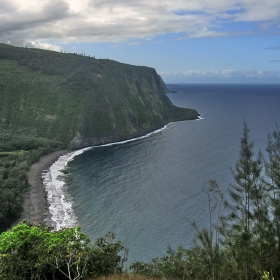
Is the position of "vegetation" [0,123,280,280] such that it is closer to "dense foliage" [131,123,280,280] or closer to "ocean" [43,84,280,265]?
"dense foliage" [131,123,280,280]

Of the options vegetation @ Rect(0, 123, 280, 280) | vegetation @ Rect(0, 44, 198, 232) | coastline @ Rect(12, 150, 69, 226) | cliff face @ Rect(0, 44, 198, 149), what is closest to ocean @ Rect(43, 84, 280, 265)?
coastline @ Rect(12, 150, 69, 226)

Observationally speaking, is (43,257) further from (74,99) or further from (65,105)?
(74,99)

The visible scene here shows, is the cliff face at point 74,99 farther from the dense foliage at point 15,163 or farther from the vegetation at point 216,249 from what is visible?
the vegetation at point 216,249

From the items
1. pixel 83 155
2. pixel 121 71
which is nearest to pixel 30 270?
pixel 83 155

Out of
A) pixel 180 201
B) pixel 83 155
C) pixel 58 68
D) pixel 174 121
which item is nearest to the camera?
pixel 180 201

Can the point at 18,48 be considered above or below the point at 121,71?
above

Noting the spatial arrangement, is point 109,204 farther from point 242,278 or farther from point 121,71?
point 121,71
